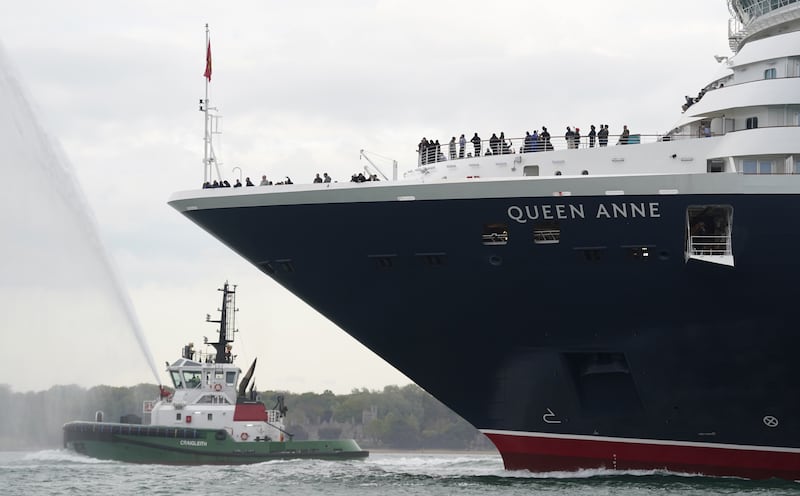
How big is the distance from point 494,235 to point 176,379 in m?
34.8

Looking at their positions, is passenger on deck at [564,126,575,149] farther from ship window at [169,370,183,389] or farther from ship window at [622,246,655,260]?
ship window at [169,370,183,389]

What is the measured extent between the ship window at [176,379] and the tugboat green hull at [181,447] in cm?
359

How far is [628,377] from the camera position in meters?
35.4

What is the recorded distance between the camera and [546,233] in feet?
114

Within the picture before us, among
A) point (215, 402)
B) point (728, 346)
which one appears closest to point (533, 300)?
point (728, 346)

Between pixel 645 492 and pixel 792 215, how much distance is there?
313 inches

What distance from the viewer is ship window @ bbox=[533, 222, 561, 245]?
113 ft

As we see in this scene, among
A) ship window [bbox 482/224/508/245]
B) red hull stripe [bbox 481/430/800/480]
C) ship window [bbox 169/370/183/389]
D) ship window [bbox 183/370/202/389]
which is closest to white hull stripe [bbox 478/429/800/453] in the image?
red hull stripe [bbox 481/430/800/480]

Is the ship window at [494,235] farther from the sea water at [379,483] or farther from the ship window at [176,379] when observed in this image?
the ship window at [176,379]

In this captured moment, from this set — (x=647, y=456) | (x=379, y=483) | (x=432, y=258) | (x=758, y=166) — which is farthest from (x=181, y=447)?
(x=758, y=166)

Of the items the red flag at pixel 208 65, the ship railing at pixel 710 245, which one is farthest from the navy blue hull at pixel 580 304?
the red flag at pixel 208 65

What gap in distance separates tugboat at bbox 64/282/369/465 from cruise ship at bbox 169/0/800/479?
84.3 ft

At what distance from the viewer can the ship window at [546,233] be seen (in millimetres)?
34594

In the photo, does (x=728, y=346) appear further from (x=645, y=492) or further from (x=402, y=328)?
(x=402, y=328)
